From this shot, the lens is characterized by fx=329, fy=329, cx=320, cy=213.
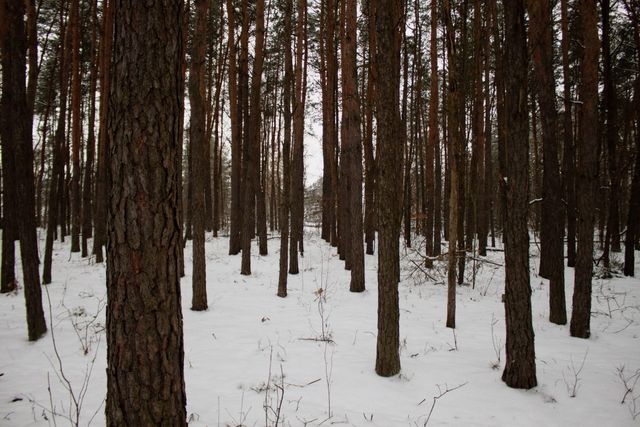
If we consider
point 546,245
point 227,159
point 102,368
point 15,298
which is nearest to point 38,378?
point 102,368

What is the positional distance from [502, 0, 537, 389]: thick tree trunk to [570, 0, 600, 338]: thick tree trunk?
2413 millimetres

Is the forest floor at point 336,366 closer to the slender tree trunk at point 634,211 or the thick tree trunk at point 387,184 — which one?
the thick tree trunk at point 387,184

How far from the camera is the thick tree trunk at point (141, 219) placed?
1.71 m

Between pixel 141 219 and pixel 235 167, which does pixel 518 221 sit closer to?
pixel 141 219

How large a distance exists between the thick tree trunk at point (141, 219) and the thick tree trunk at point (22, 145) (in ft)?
14.8

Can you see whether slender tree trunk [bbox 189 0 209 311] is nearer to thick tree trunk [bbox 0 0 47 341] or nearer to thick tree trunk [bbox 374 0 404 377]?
thick tree trunk [bbox 0 0 47 341]

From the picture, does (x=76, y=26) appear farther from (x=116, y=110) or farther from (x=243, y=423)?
(x=243, y=423)

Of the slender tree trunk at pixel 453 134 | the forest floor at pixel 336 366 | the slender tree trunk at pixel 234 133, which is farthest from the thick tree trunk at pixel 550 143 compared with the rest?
the slender tree trunk at pixel 234 133

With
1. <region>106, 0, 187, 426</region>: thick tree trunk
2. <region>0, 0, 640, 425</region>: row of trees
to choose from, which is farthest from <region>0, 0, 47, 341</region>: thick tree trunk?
<region>106, 0, 187, 426</region>: thick tree trunk

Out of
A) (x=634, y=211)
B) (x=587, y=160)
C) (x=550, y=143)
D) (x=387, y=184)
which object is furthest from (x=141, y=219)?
(x=634, y=211)

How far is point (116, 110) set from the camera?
174cm

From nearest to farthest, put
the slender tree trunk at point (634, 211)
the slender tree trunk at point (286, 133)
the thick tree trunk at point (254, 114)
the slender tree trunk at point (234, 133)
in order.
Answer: the slender tree trunk at point (286, 133) → the thick tree trunk at point (254, 114) → the slender tree trunk at point (634, 211) → the slender tree trunk at point (234, 133)

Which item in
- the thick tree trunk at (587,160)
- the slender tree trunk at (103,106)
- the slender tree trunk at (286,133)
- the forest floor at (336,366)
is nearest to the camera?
the forest floor at (336,366)

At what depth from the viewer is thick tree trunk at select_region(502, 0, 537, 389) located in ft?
12.1
